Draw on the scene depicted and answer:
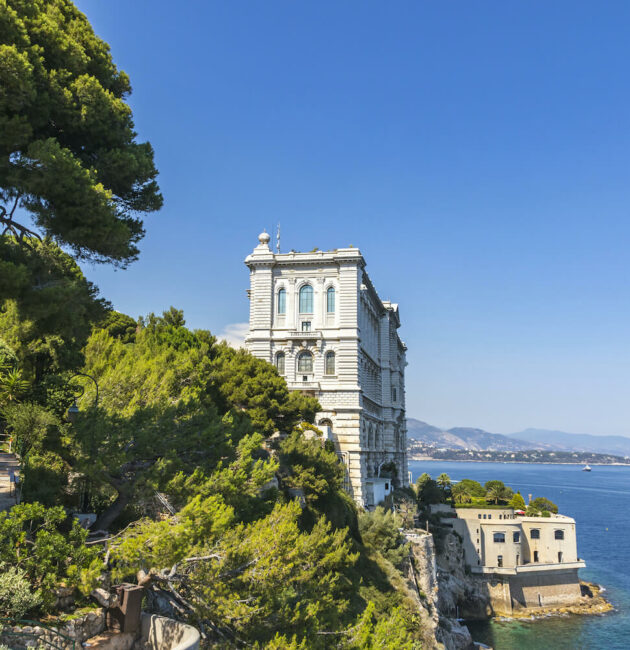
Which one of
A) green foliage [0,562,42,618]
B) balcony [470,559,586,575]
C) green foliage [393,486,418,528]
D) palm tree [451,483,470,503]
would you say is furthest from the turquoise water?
green foliage [0,562,42,618]

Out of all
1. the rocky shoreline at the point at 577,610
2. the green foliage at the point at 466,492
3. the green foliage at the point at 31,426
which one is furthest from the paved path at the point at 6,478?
the green foliage at the point at 466,492

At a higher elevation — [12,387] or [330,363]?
[330,363]

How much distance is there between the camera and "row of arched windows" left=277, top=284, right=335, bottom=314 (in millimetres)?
42594

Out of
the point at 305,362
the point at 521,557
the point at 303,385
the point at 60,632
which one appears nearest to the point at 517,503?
the point at 521,557

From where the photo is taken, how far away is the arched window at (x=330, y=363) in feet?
137

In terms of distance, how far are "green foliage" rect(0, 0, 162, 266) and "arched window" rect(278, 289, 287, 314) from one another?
26896 millimetres

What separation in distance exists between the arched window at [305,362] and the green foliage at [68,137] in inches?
1049

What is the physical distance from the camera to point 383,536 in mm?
35219

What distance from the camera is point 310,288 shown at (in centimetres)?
4294

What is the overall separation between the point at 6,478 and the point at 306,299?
28398 mm

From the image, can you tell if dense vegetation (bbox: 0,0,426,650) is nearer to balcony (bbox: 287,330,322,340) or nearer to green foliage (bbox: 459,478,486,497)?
balcony (bbox: 287,330,322,340)

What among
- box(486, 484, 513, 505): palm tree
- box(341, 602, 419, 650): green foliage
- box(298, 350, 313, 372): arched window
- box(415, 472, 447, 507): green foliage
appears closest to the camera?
box(341, 602, 419, 650): green foliage

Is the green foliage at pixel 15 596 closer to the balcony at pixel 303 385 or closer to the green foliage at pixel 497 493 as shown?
the balcony at pixel 303 385

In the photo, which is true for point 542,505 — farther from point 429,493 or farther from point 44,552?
point 44,552
